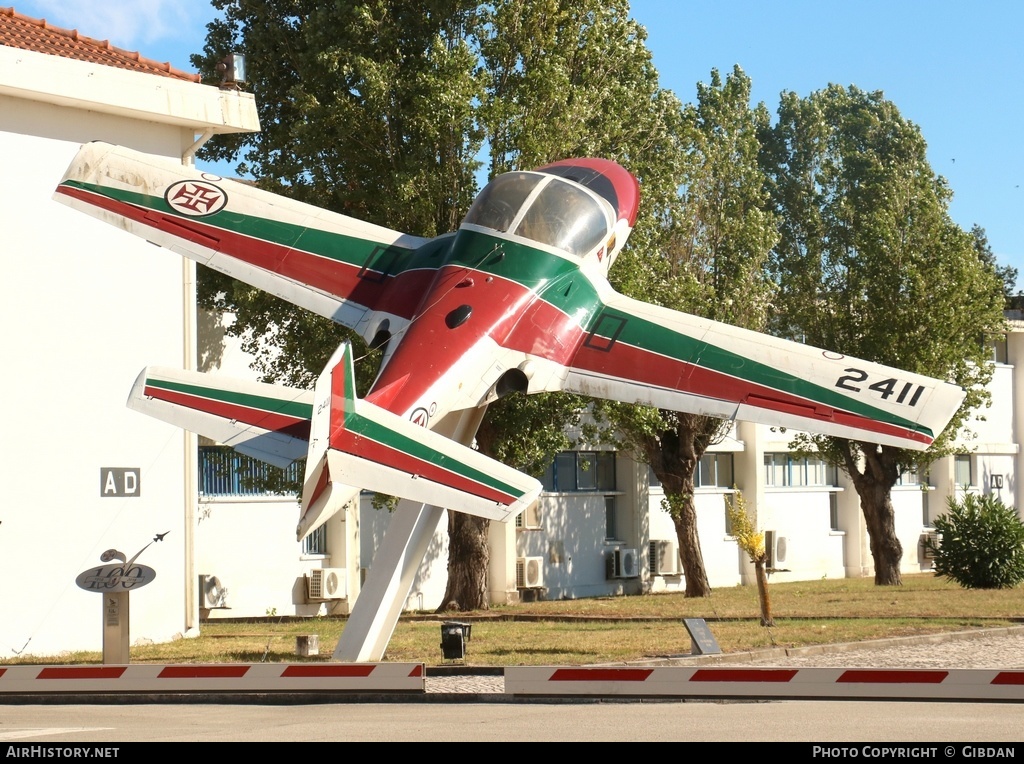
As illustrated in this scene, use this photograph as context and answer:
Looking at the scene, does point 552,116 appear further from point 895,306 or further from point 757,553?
point 895,306

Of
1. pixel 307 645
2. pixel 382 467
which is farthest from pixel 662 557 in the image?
pixel 382 467

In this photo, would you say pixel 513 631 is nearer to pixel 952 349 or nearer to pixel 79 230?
pixel 79 230

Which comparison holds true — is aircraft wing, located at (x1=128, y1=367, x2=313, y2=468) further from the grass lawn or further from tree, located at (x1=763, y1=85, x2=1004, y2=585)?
tree, located at (x1=763, y1=85, x2=1004, y2=585)

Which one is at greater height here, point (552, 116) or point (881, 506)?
point (552, 116)

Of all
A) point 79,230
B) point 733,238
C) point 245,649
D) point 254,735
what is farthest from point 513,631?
point 733,238

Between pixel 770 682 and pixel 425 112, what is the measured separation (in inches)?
569

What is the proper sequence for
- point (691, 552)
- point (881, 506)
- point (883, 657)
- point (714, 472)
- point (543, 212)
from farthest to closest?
1. point (714, 472)
2. point (881, 506)
3. point (691, 552)
4. point (883, 657)
5. point (543, 212)

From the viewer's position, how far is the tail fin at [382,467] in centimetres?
1185

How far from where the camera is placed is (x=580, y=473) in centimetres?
3619

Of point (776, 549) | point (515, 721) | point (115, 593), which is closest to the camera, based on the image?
point (515, 721)

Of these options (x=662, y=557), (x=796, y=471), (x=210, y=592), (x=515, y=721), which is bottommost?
(x=515, y=721)

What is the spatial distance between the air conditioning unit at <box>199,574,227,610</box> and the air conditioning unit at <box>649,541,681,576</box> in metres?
14.0

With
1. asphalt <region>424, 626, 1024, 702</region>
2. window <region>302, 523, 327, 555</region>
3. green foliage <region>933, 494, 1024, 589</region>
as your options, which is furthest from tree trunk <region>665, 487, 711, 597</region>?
asphalt <region>424, 626, 1024, 702</region>

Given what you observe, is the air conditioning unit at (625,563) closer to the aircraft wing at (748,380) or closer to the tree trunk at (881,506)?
the tree trunk at (881,506)
